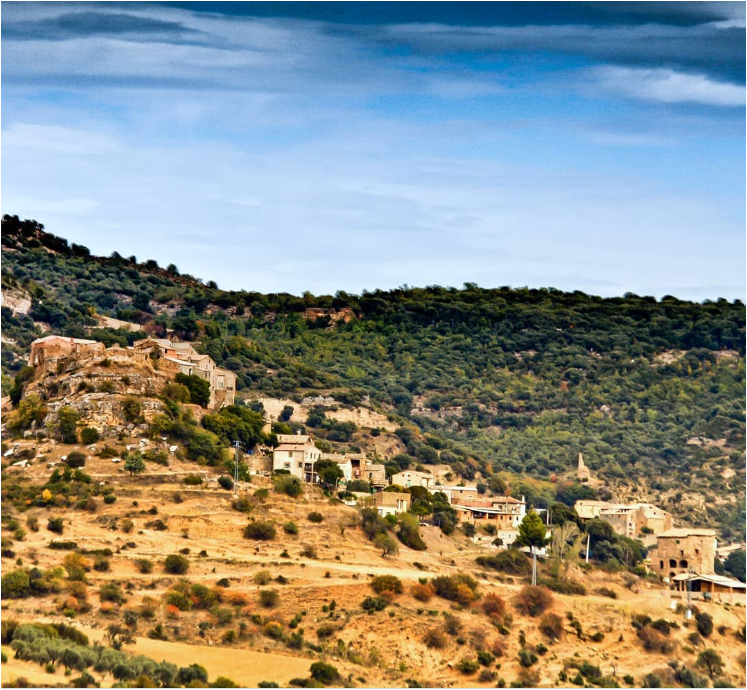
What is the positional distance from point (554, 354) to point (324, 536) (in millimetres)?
49439

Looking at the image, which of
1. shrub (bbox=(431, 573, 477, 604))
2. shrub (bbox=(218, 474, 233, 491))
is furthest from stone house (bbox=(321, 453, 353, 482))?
shrub (bbox=(431, 573, 477, 604))

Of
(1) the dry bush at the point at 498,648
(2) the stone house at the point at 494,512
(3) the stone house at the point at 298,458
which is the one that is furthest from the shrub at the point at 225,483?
(2) the stone house at the point at 494,512

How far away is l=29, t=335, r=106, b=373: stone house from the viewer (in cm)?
6512

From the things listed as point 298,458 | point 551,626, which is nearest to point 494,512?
point 298,458

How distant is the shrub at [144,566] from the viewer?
53562mm

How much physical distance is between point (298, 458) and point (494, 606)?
1219 cm

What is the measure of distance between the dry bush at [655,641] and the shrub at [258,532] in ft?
43.2

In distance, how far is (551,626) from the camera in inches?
2222

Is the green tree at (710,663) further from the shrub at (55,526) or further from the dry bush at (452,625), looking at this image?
the shrub at (55,526)

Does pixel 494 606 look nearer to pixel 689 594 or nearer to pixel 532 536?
pixel 689 594

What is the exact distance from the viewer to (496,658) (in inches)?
2108

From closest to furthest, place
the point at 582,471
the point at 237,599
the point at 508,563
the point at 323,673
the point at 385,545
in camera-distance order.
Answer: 1. the point at 323,673
2. the point at 237,599
3. the point at 385,545
4. the point at 508,563
5. the point at 582,471

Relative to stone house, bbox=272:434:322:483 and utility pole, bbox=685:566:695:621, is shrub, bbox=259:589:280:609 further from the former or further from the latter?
utility pole, bbox=685:566:695:621

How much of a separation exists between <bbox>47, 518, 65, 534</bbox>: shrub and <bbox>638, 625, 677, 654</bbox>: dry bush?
19868 mm
